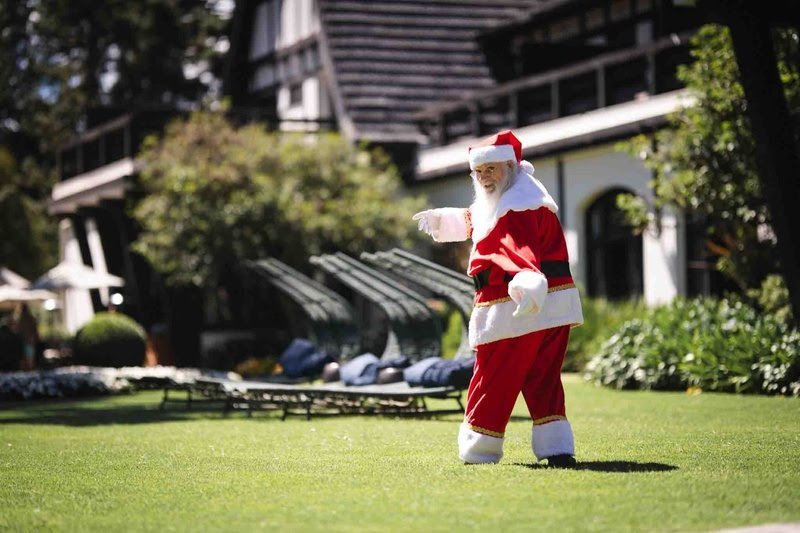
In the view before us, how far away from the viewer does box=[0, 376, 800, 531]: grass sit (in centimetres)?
671

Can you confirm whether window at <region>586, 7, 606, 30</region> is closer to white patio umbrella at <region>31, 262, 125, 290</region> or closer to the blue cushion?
the blue cushion

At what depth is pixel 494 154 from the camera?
8945mm

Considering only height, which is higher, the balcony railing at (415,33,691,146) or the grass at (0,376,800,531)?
the balcony railing at (415,33,691,146)

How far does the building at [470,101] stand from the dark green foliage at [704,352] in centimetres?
348

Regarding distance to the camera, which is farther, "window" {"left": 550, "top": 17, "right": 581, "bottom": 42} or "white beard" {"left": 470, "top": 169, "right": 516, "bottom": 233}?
"window" {"left": 550, "top": 17, "right": 581, "bottom": 42}

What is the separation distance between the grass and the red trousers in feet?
1.08

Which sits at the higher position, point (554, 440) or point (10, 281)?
point (10, 281)

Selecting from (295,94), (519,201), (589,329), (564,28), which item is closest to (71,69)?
(295,94)

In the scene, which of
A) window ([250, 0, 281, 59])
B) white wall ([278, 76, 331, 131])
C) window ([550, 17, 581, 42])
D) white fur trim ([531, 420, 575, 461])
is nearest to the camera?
white fur trim ([531, 420, 575, 461])

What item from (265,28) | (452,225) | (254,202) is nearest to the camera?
(452,225)

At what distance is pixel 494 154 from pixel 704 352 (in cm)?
755

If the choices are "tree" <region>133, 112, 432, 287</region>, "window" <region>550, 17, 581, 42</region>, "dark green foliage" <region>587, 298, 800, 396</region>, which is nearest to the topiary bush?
"tree" <region>133, 112, 432, 287</region>

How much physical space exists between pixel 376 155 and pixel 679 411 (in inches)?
571

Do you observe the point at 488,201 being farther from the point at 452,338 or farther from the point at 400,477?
the point at 452,338
